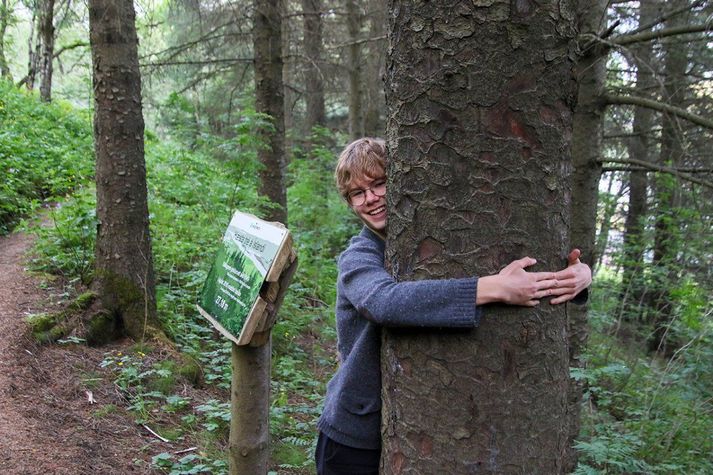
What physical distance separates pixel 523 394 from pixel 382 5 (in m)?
10.2

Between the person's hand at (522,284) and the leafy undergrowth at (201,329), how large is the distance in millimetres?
2750

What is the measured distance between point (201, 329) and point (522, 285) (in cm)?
476

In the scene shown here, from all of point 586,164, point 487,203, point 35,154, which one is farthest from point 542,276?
point 35,154

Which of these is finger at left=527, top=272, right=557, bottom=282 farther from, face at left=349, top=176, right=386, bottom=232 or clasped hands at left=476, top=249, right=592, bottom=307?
face at left=349, top=176, right=386, bottom=232

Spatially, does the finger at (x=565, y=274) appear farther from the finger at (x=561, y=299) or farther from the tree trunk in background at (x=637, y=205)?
the tree trunk in background at (x=637, y=205)

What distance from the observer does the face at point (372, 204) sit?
6.56ft

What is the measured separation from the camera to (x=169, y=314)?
225 inches

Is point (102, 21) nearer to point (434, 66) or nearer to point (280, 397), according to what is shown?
point (280, 397)

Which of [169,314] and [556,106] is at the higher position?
[556,106]

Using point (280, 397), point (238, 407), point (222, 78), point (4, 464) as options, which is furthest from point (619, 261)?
point (222, 78)

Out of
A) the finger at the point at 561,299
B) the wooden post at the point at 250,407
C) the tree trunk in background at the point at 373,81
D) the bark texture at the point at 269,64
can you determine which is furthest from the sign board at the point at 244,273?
the tree trunk in background at the point at 373,81

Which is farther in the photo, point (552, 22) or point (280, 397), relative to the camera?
point (280, 397)

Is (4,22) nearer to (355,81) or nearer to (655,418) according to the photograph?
(355,81)

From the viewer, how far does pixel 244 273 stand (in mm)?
2215
